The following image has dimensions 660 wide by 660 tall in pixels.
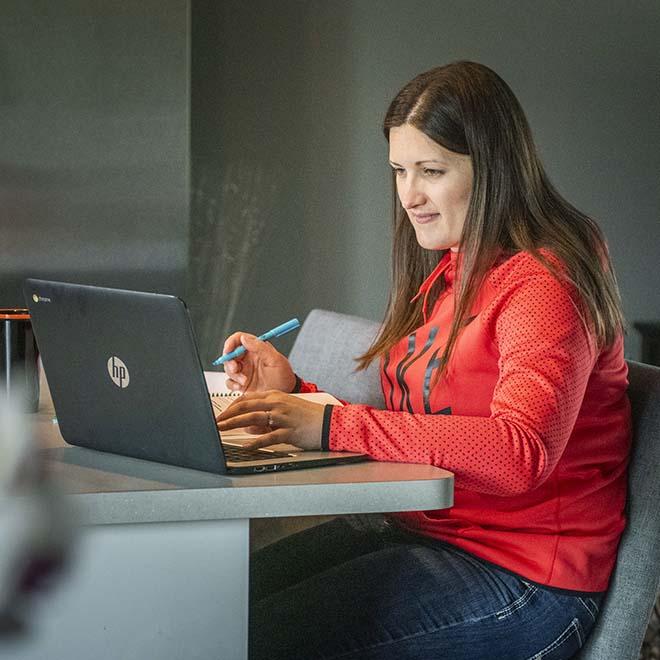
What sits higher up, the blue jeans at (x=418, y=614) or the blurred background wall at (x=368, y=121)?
the blurred background wall at (x=368, y=121)

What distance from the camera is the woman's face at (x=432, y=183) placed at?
1413 mm

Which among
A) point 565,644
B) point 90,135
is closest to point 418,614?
point 565,644

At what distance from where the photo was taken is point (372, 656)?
1163 mm

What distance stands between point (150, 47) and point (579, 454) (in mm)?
2116

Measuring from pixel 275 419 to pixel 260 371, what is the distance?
1.48ft

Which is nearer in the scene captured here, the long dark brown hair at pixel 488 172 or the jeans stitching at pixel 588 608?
the jeans stitching at pixel 588 608

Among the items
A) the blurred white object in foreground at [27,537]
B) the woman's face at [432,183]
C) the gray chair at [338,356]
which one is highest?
the blurred white object in foreground at [27,537]

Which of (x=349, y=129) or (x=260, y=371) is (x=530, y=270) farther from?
(x=349, y=129)

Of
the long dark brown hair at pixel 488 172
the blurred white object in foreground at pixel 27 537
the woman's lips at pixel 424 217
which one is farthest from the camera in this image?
the woman's lips at pixel 424 217

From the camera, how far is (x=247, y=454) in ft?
3.45

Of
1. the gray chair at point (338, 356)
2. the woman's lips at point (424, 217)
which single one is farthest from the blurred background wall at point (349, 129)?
the woman's lips at point (424, 217)

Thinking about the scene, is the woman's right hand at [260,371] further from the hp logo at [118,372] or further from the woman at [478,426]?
the hp logo at [118,372]

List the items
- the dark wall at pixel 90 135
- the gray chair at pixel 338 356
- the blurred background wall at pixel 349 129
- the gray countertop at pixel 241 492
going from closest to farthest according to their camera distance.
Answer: the gray countertop at pixel 241 492
the gray chair at pixel 338 356
the dark wall at pixel 90 135
the blurred background wall at pixel 349 129

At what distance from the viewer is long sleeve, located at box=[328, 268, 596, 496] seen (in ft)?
3.62
